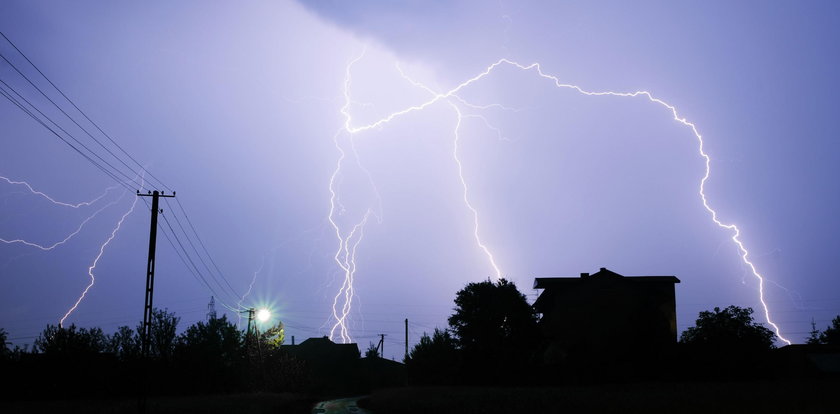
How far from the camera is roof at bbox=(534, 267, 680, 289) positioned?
4338 centimetres

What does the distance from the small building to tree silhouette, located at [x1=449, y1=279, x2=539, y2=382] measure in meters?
2.25

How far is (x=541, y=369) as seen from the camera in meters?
34.2

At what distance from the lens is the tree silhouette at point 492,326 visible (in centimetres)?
4132

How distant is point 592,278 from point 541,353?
6351 mm

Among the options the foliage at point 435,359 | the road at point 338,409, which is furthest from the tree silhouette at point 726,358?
the road at point 338,409

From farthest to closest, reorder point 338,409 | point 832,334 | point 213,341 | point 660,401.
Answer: point 832,334 → point 213,341 → point 338,409 → point 660,401

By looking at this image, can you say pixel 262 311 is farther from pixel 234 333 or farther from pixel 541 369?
pixel 541 369

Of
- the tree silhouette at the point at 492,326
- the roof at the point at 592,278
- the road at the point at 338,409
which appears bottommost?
the road at the point at 338,409

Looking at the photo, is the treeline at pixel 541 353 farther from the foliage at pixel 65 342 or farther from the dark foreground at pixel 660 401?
the foliage at pixel 65 342

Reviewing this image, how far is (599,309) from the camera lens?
141 feet

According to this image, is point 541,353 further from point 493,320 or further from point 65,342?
point 65,342

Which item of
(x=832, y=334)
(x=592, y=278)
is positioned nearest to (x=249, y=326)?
(x=592, y=278)

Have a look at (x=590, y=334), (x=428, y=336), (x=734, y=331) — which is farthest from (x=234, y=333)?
(x=734, y=331)

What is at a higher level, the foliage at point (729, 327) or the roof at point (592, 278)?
the roof at point (592, 278)
